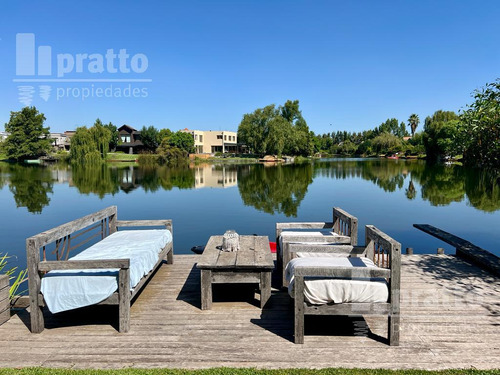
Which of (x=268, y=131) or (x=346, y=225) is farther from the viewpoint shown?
(x=268, y=131)

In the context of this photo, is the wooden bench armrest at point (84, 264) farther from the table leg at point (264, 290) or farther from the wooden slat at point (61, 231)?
the table leg at point (264, 290)

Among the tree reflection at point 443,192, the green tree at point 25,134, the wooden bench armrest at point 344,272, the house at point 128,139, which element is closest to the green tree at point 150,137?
the house at point 128,139

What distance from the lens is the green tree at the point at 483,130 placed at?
6.18m

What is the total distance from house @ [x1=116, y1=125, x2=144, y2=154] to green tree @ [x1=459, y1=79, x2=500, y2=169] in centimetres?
9129

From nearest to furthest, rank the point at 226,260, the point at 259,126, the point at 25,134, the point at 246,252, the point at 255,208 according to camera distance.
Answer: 1. the point at 226,260
2. the point at 246,252
3. the point at 255,208
4. the point at 25,134
5. the point at 259,126

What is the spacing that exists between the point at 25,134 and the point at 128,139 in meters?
24.7

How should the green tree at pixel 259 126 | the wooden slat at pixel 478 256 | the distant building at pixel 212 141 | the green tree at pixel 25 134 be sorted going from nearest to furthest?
the wooden slat at pixel 478 256 < the green tree at pixel 25 134 < the green tree at pixel 259 126 < the distant building at pixel 212 141

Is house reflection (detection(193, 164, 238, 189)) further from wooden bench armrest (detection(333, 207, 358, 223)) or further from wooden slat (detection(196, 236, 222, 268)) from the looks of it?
wooden slat (detection(196, 236, 222, 268))

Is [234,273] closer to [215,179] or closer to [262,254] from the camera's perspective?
[262,254]

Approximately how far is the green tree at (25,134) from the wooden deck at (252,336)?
7996 cm

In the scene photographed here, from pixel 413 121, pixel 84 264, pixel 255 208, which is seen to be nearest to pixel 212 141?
pixel 413 121

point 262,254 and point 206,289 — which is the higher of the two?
point 262,254

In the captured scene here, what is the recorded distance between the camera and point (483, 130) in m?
6.29

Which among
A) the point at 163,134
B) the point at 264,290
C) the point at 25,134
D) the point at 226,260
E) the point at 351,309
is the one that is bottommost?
the point at 264,290
